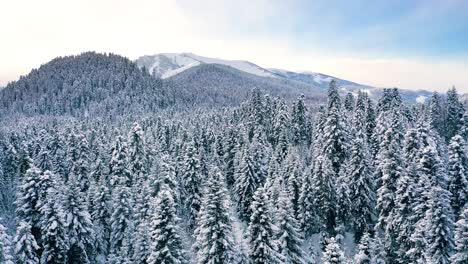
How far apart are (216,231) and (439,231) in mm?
17711

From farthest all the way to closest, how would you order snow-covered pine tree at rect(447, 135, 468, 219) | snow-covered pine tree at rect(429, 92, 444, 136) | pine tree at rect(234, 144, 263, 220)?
snow-covered pine tree at rect(429, 92, 444, 136)
pine tree at rect(234, 144, 263, 220)
snow-covered pine tree at rect(447, 135, 468, 219)

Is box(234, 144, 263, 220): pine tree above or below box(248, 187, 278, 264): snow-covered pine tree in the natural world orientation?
below

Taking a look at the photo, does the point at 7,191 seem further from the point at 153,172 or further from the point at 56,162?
the point at 153,172

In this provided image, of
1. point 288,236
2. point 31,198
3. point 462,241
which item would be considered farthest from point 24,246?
point 462,241

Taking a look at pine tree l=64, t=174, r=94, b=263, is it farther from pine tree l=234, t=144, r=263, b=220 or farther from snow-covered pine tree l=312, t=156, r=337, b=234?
snow-covered pine tree l=312, t=156, r=337, b=234

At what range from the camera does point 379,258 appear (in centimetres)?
3497

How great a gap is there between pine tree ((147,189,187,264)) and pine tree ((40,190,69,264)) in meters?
10.7

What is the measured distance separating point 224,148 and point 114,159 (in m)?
22.8

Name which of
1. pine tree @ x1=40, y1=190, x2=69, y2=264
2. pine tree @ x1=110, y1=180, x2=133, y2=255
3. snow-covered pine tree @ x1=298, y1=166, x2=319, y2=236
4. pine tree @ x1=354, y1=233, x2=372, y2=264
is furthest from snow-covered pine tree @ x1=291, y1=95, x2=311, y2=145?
pine tree @ x1=40, y1=190, x2=69, y2=264

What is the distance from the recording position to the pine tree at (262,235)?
93.9 feet

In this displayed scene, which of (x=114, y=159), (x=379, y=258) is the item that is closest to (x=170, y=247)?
(x=379, y=258)

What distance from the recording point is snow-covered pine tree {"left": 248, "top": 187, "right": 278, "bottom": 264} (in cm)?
2862

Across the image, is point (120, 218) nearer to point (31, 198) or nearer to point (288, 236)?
point (31, 198)

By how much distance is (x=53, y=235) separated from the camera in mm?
33312
